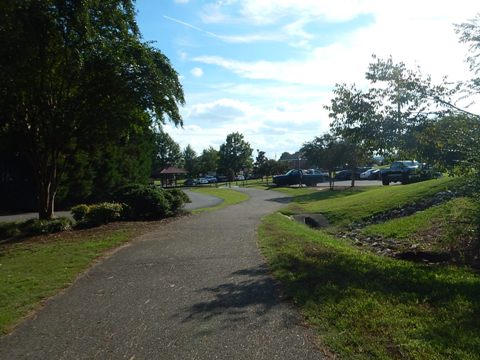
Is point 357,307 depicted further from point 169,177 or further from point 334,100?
point 169,177

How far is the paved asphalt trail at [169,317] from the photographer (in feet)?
15.1

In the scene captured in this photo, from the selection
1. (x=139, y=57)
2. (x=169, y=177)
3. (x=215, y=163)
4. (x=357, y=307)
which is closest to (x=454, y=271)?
(x=357, y=307)

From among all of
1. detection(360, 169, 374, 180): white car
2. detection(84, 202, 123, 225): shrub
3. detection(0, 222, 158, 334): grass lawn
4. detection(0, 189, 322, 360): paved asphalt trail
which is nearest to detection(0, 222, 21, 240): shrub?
detection(0, 222, 158, 334): grass lawn

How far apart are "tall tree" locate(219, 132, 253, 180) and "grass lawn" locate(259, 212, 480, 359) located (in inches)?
3173

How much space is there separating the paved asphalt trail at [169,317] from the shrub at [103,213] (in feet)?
23.1

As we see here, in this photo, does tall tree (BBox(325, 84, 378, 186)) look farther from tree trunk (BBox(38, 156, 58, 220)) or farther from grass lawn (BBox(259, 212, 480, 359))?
tree trunk (BBox(38, 156, 58, 220))

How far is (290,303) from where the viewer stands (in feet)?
19.5

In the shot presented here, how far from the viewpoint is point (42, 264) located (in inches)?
371

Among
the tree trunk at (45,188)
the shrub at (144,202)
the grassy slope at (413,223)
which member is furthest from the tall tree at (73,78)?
the grassy slope at (413,223)

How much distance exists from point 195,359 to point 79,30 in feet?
36.5

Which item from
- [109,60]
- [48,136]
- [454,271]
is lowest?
[454,271]

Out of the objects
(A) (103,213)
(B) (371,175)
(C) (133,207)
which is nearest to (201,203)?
(C) (133,207)

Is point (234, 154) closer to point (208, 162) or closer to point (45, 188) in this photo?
point (208, 162)

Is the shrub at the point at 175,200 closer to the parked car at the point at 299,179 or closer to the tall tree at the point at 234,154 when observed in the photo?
the parked car at the point at 299,179
